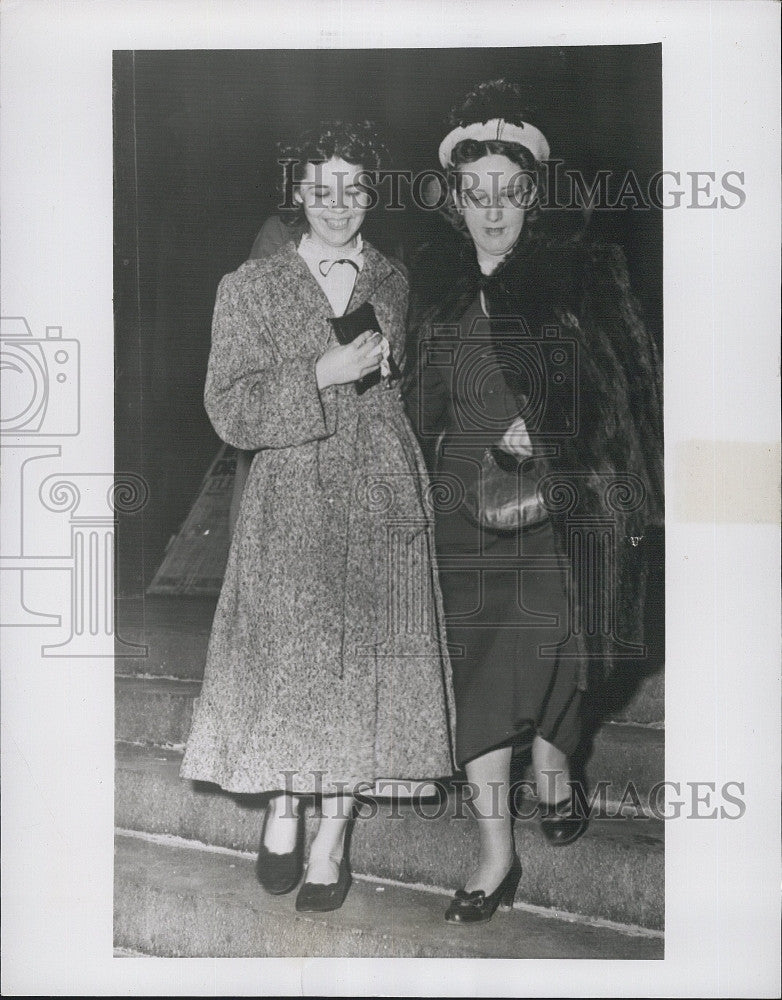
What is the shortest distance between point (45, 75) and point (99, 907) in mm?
A: 1855

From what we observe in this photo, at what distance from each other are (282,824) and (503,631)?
64 cm

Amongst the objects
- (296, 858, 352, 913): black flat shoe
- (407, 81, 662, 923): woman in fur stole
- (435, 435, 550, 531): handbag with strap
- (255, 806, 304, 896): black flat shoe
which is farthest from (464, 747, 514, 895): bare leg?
(435, 435, 550, 531): handbag with strap

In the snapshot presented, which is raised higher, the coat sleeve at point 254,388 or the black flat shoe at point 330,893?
the coat sleeve at point 254,388

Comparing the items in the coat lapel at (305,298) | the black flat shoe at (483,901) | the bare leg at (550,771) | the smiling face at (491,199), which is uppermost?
the smiling face at (491,199)

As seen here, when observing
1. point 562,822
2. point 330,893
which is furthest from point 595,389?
point 330,893

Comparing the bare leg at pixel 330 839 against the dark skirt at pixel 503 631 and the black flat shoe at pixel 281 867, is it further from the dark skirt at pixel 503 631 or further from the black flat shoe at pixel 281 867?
the dark skirt at pixel 503 631

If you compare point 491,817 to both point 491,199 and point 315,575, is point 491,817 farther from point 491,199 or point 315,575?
point 491,199

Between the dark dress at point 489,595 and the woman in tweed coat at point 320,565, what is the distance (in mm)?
46

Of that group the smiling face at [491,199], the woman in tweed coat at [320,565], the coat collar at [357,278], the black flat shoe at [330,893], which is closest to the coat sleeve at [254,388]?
the woman in tweed coat at [320,565]

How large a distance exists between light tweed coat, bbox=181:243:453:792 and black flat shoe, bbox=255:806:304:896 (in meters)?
0.11

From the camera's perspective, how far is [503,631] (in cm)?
193

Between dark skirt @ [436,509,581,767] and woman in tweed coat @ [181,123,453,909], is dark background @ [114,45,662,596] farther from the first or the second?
dark skirt @ [436,509,581,767]

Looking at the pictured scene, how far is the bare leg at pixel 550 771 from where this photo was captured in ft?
6.34

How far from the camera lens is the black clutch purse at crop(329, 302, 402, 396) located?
6.37 ft
